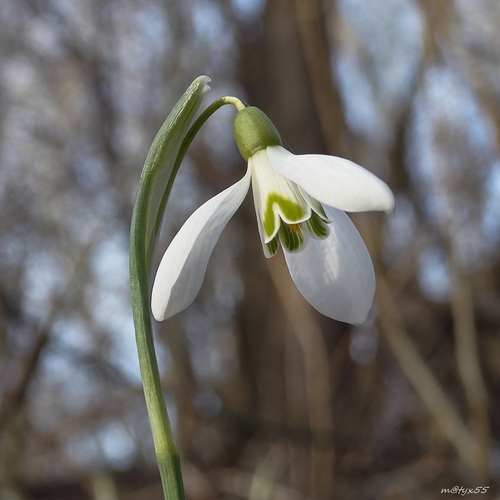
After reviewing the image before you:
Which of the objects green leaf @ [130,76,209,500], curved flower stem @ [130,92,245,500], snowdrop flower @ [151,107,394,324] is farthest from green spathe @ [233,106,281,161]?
curved flower stem @ [130,92,245,500]

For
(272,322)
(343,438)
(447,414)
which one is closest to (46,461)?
(272,322)

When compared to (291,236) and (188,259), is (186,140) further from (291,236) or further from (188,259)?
(291,236)

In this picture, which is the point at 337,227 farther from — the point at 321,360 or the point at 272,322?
the point at 272,322

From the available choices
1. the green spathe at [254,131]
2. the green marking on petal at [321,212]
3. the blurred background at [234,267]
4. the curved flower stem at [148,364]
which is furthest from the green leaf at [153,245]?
the blurred background at [234,267]

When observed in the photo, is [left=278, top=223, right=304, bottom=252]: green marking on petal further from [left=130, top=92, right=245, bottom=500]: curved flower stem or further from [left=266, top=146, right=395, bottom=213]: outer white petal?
[left=130, top=92, right=245, bottom=500]: curved flower stem

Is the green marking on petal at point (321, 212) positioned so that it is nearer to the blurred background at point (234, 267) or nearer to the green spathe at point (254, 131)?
the green spathe at point (254, 131)

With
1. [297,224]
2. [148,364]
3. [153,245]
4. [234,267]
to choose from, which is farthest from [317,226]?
[234,267]
